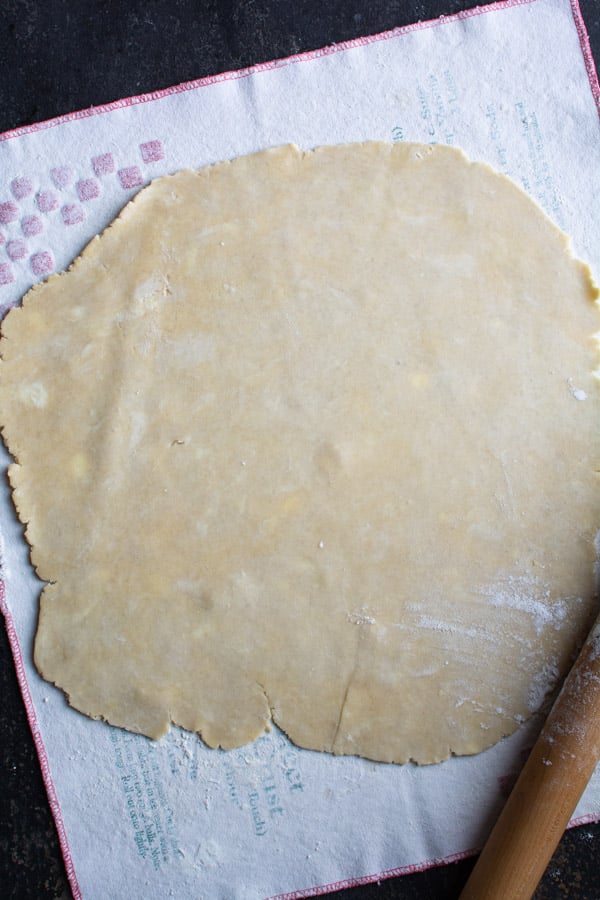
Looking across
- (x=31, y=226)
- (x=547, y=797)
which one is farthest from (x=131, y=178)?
(x=547, y=797)

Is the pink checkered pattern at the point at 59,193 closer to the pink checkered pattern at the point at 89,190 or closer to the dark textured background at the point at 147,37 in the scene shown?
the pink checkered pattern at the point at 89,190

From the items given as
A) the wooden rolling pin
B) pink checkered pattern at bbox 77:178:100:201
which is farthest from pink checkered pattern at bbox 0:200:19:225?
the wooden rolling pin

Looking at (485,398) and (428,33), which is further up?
(428,33)

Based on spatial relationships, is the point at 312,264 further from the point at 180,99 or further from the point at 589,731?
the point at 589,731

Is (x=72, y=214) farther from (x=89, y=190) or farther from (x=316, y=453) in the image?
(x=316, y=453)

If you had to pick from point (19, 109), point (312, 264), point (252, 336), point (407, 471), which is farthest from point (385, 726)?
point (19, 109)

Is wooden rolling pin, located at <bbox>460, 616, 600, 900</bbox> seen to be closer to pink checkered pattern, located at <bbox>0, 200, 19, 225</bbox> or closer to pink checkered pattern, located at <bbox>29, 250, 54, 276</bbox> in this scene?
pink checkered pattern, located at <bbox>29, 250, 54, 276</bbox>
